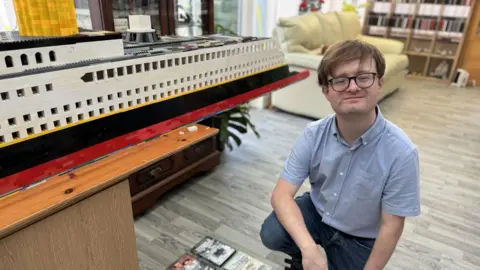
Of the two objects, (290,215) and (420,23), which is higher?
(420,23)

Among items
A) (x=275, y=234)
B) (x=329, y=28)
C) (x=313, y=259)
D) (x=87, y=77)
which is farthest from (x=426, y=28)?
(x=87, y=77)

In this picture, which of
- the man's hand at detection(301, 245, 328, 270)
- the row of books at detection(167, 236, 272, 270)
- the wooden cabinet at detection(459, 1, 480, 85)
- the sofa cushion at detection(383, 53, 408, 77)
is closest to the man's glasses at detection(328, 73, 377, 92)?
the man's hand at detection(301, 245, 328, 270)

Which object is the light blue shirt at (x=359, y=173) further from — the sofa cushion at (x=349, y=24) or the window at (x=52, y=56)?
the sofa cushion at (x=349, y=24)

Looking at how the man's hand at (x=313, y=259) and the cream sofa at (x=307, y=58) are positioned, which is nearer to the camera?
the man's hand at (x=313, y=259)

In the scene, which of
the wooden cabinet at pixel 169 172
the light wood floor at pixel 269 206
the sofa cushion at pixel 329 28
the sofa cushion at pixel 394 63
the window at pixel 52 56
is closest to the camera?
the window at pixel 52 56

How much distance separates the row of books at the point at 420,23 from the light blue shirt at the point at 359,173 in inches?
190

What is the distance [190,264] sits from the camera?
1.36 metres

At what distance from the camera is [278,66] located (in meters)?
1.88

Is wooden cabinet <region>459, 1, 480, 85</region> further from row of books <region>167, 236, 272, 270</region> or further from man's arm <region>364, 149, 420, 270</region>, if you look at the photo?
row of books <region>167, 236, 272, 270</region>

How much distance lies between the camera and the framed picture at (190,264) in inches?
52.7

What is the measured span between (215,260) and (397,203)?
0.74 meters

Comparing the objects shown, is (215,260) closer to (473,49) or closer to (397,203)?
(397,203)

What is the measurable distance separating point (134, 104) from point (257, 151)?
5.67 ft

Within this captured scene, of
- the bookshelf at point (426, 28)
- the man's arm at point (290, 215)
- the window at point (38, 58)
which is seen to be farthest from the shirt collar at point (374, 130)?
the bookshelf at point (426, 28)
